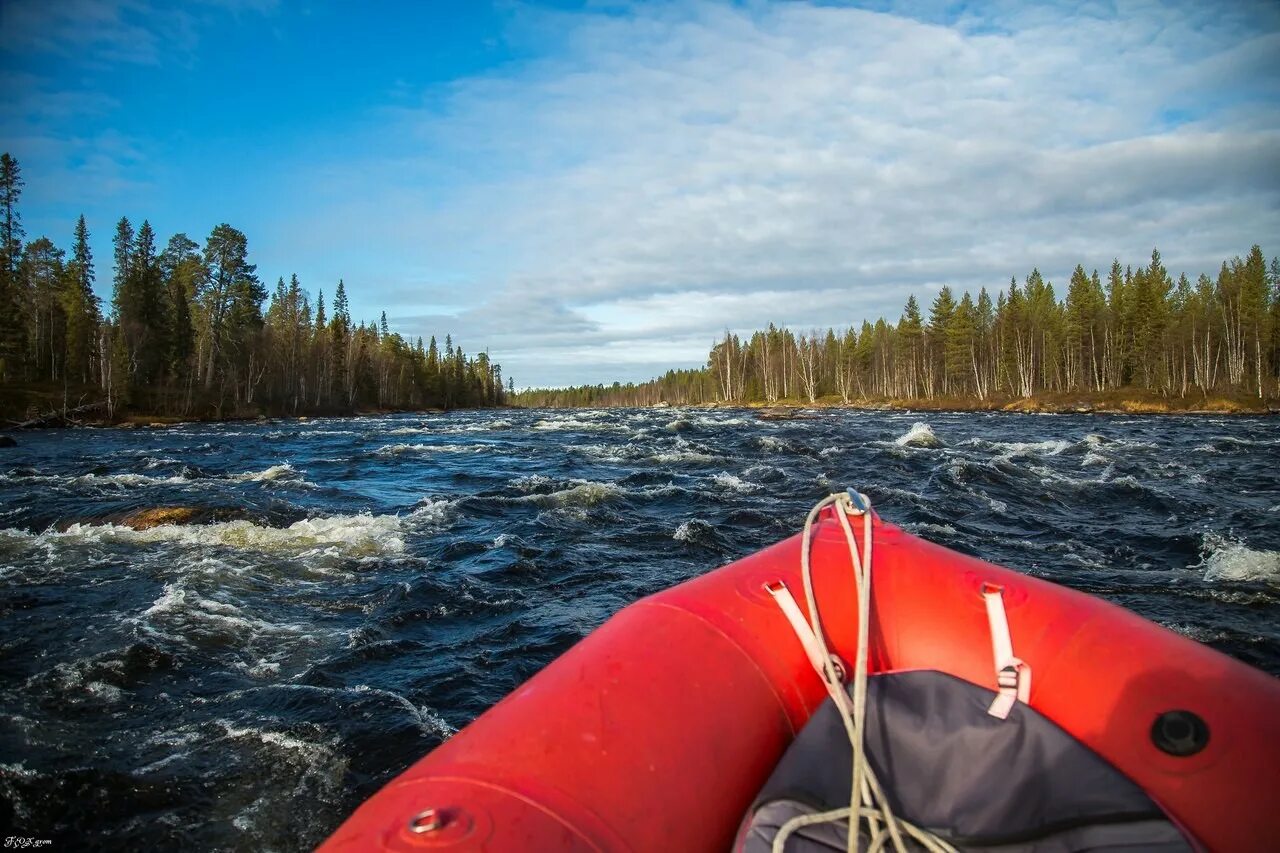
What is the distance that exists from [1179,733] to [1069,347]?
223 feet

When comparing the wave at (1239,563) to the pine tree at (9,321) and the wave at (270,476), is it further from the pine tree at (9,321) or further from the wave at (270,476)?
the pine tree at (9,321)

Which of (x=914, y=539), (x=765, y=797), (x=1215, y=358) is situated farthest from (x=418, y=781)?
(x=1215, y=358)

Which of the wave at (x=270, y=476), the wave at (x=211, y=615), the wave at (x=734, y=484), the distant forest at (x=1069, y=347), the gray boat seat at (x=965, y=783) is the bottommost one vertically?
the wave at (x=211, y=615)

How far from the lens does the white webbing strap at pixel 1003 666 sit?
211cm

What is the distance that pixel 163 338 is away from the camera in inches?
1678

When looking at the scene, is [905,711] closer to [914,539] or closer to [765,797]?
[765,797]

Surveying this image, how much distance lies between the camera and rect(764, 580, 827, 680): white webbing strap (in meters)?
2.50

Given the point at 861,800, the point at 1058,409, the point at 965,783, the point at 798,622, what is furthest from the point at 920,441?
the point at 1058,409

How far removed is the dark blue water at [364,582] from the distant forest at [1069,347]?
41.3 m

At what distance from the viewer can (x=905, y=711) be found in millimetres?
2141

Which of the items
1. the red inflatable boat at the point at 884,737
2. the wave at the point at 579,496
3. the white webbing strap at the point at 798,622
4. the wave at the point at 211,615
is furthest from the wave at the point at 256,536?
the red inflatable boat at the point at 884,737

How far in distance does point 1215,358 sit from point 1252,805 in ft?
219

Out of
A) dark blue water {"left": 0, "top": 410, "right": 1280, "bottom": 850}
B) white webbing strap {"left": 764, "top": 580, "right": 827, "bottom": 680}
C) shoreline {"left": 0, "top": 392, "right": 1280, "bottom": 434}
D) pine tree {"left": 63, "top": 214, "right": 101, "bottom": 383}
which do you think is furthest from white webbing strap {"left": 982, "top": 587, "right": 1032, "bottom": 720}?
pine tree {"left": 63, "top": 214, "right": 101, "bottom": 383}

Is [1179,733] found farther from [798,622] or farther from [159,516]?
[159,516]
